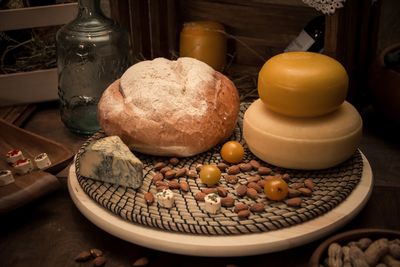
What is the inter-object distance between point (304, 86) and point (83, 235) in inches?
16.9

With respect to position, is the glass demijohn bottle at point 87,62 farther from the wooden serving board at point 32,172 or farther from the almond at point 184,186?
the almond at point 184,186

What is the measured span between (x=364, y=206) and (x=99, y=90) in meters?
0.65

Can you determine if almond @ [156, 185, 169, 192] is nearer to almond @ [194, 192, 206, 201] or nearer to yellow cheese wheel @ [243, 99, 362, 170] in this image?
almond @ [194, 192, 206, 201]

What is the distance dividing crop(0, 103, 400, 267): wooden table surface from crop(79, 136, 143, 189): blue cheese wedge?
0.27 feet

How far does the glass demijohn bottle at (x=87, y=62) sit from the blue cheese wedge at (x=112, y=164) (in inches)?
12.8

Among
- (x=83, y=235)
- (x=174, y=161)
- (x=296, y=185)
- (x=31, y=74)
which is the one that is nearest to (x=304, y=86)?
(x=296, y=185)

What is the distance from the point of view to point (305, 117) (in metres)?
0.91

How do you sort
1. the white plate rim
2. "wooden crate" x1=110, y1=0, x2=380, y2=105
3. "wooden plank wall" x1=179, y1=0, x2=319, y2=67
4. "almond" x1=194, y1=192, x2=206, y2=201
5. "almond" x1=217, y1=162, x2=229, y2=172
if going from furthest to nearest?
"wooden plank wall" x1=179, y1=0, x2=319, y2=67
"wooden crate" x1=110, y1=0, x2=380, y2=105
"almond" x1=217, y1=162, x2=229, y2=172
"almond" x1=194, y1=192, x2=206, y2=201
the white plate rim

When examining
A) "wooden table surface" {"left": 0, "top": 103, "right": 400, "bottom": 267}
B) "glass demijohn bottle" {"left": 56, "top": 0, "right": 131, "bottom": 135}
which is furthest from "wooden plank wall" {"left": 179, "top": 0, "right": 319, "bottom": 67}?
"wooden table surface" {"left": 0, "top": 103, "right": 400, "bottom": 267}

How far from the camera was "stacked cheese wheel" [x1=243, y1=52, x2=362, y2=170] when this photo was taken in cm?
88

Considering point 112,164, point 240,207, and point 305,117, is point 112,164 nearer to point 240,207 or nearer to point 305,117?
point 240,207

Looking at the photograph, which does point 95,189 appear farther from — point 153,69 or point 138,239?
point 153,69

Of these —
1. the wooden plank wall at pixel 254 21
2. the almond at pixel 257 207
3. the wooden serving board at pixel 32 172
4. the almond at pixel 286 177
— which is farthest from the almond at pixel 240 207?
the wooden plank wall at pixel 254 21

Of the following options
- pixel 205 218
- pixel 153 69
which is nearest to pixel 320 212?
pixel 205 218
